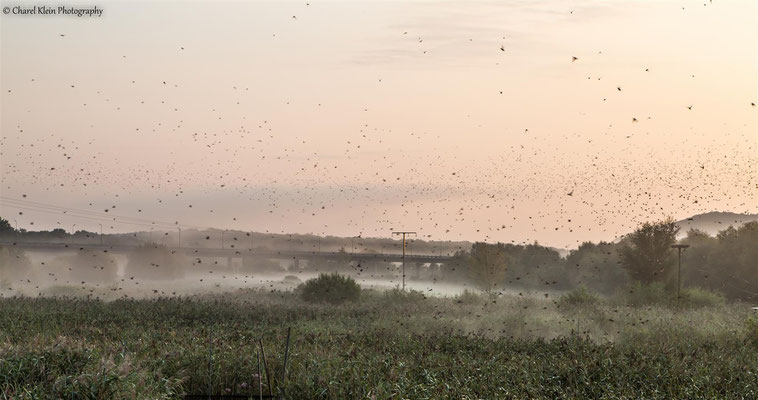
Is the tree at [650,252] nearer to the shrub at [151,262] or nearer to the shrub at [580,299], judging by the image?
the shrub at [580,299]

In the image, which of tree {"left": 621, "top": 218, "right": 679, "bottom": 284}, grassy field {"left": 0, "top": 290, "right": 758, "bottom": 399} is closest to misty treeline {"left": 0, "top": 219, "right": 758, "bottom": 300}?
tree {"left": 621, "top": 218, "right": 679, "bottom": 284}

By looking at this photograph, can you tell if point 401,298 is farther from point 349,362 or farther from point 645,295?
point 349,362

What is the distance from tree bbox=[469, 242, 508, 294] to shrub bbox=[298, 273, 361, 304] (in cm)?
1191

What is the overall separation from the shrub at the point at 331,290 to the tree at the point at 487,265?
39.1 ft

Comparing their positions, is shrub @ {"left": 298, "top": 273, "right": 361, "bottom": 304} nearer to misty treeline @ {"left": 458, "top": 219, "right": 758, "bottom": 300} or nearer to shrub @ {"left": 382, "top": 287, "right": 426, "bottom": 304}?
shrub @ {"left": 382, "top": 287, "right": 426, "bottom": 304}

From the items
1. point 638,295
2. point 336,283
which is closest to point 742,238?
point 638,295

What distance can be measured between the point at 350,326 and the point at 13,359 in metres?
14.4

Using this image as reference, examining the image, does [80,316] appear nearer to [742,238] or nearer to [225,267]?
[742,238]

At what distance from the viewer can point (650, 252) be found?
48500 mm

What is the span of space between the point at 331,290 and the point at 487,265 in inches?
547

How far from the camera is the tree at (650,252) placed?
1900 inches

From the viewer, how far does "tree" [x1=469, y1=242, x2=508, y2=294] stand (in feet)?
172

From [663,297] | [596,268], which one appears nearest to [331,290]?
[663,297]

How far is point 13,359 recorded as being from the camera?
39.8 feet
